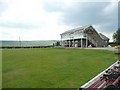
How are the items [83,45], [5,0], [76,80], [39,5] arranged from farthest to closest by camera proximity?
[83,45] → [39,5] → [5,0] → [76,80]

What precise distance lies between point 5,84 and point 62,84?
189 cm

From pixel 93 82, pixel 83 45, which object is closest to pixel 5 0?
pixel 93 82

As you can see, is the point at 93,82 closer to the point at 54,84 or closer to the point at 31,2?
the point at 54,84

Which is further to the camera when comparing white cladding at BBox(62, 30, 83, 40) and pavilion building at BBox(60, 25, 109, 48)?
white cladding at BBox(62, 30, 83, 40)

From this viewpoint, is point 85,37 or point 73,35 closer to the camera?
point 85,37

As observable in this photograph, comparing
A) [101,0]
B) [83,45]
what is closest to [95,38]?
[83,45]

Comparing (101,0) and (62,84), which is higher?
(101,0)

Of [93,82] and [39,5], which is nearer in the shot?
[93,82]

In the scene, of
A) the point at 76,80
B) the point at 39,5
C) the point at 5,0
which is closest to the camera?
the point at 76,80

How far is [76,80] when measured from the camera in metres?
6.23

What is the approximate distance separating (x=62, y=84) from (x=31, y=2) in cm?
567

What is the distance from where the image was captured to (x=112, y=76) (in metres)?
5.73

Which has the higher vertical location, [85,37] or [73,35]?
[73,35]

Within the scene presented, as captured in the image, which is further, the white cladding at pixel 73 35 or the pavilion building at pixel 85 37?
the white cladding at pixel 73 35
